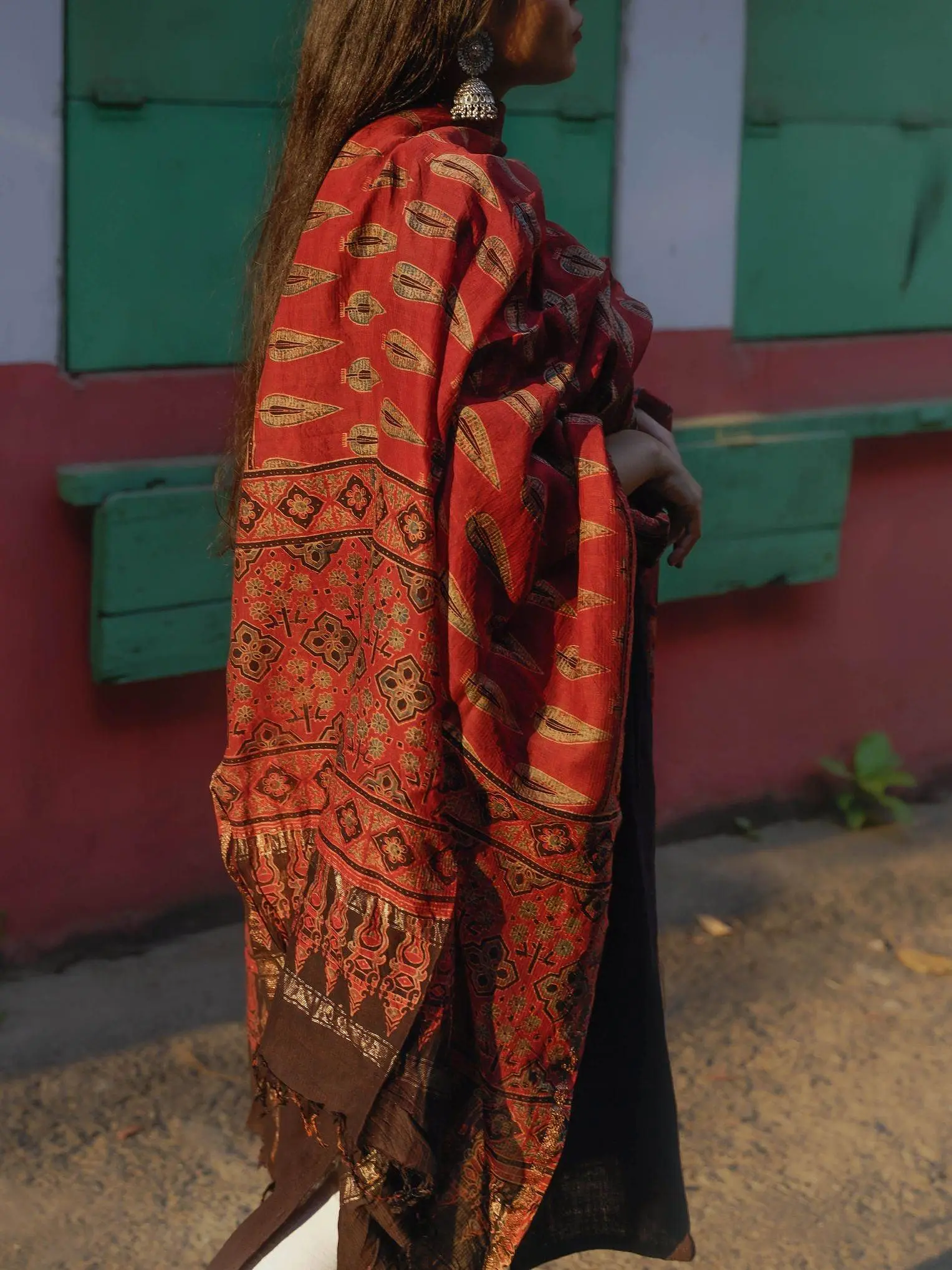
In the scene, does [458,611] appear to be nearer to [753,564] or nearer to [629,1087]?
[629,1087]

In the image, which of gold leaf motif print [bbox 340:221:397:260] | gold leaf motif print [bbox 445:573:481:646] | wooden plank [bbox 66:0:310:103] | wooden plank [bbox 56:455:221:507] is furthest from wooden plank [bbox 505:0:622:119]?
gold leaf motif print [bbox 445:573:481:646]

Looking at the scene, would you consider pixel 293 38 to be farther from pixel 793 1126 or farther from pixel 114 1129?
pixel 793 1126

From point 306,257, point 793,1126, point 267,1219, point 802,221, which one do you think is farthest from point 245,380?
point 802,221

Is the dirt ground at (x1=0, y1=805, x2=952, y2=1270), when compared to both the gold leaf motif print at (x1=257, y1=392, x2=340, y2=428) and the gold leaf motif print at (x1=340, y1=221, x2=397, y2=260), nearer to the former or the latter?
the gold leaf motif print at (x1=257, y1=392, x2=340, y2=428)

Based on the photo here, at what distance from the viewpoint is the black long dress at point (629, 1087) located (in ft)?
6.49

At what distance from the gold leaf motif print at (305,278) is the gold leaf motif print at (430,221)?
0.39 ft

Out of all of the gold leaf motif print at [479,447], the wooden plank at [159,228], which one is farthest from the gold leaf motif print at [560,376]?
the wooden plank at [159,228]

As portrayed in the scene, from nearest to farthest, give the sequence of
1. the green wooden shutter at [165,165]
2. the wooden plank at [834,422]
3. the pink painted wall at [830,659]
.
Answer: the green wooden shutter at [165,165]
the wooden plank at [834,422]
the pink painted wall at [830,659]

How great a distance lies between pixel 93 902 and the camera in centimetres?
335

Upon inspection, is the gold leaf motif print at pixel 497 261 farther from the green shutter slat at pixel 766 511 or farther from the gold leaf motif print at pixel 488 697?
the green shutter slat at pixel 766 511

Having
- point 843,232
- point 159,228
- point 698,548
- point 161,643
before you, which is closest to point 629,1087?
point 161,643

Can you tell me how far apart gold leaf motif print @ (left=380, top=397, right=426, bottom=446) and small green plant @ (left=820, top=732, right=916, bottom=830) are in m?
2.96

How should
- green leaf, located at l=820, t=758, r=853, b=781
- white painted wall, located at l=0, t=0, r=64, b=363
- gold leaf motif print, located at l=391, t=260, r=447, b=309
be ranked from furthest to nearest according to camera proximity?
green leaf, located at l=820, t=758, r=853, b=781, white painted wall, located at l=0, t=0, r=64, b=363, gold leaf motif print, located at l=391, t=260, r=447, b=309

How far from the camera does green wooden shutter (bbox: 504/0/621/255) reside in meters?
3.54
